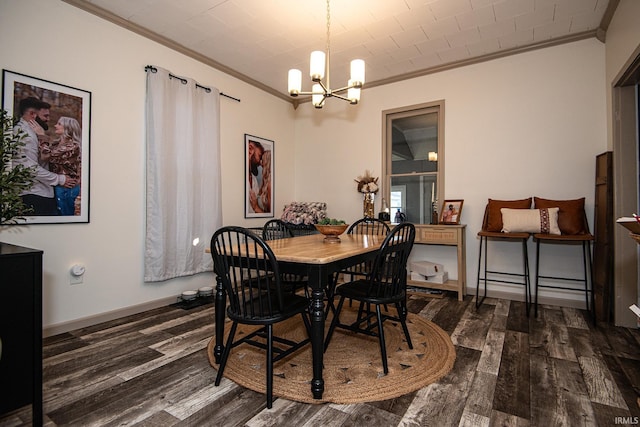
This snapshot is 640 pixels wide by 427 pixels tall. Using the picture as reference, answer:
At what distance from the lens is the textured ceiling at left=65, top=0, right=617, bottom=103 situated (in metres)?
2.87

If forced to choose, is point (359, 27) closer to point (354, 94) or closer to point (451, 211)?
point (354, 94)

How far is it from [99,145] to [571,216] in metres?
4.44

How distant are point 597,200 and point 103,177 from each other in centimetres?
462

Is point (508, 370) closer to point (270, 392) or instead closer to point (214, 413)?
point (270, 392)

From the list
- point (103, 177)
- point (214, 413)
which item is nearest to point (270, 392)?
point (214, 413)

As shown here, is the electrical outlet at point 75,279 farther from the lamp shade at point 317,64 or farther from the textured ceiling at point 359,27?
the lamp shade at point 317,64

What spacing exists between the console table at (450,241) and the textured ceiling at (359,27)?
1.99 m

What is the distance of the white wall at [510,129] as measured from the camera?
3.39 metres

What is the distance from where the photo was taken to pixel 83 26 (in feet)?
9.21

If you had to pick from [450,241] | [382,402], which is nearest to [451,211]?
[450,241]

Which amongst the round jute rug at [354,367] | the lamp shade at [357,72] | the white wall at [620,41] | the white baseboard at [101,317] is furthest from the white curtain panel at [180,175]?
the white wall at [620,41]

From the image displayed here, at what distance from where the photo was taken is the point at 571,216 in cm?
324

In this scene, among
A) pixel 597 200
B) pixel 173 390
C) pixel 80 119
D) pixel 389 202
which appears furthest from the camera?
pixel 389 202

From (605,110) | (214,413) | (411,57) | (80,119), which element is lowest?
(214,413)
